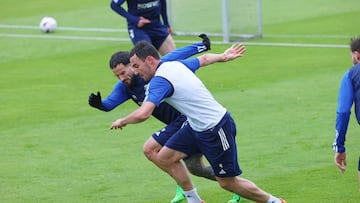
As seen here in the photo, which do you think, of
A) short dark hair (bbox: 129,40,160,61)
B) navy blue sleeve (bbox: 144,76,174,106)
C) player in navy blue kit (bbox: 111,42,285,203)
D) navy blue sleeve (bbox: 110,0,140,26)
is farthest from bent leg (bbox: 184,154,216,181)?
navy blue sleeve (bbox: 110,0,140,26)

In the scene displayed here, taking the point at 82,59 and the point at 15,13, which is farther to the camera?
the point at 15,13

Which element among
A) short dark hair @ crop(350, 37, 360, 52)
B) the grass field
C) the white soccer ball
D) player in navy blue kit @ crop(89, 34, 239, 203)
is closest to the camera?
short dark hair @ crop(350, 37, 360, 52)

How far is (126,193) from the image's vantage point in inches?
461

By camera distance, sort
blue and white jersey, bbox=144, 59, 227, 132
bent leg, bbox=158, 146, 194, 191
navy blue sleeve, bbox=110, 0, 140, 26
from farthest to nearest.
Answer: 1. navy blue sleeve, bbox=110, 0, 140, 26
2. bent leg, bbox=158, 146, 194, 191
3. blue and white jersey, bbox=144, 59, 227, 132

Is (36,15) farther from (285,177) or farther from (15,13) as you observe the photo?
(285,177)

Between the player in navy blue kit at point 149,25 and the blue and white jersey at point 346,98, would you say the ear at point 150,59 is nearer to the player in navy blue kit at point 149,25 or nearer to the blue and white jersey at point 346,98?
the blue and white jersey at point 346,98

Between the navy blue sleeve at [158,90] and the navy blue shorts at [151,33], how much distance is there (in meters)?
7.98

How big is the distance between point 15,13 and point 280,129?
17104 millimetres

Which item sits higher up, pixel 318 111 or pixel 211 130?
pixel 211 130

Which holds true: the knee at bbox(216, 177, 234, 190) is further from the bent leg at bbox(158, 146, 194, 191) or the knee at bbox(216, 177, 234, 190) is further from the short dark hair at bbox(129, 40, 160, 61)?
the short dark hair at bbox(129, 40, 160, 61)

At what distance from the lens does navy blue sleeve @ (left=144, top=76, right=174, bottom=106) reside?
30.8ft

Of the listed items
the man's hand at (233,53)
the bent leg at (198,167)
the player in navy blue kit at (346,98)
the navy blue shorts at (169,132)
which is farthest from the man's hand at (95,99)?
the player in navy blue kit at (346,98)

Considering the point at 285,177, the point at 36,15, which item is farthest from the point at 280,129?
the point at 36,15

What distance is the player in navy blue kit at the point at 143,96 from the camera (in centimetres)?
1048
